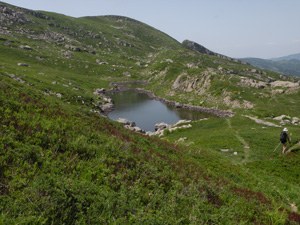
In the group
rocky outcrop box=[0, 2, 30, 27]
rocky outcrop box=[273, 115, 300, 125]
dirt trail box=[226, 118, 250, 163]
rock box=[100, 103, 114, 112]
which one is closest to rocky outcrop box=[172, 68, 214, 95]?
rock box=[100, 103, 114, 112]

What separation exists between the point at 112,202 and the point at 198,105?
251 feet

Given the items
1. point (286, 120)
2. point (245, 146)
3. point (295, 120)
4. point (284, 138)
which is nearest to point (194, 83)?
point (286, 120)

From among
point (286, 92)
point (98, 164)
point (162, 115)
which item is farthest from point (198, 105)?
point (98, 164)

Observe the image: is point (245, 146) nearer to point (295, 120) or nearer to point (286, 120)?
point (286, 120)

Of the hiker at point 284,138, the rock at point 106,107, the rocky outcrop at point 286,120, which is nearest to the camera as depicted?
the hiker at point 284,138

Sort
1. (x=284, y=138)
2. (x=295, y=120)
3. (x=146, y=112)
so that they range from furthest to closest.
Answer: (x=146, y=112) < (x=295, y=120) < (x=284, y=138)

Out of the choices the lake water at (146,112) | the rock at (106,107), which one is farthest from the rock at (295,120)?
the rock at (106,107)

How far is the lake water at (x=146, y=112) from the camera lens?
7344 centimetres

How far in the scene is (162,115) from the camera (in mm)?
79562

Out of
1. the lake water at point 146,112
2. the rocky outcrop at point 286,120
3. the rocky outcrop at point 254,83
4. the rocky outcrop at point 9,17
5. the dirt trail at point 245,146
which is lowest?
the lake water at point 146,112

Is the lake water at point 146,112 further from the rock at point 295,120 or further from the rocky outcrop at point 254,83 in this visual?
the rock at point 295,120

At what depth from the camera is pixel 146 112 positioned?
83.0 m

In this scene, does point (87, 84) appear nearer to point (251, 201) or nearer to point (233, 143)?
point (233, 143)

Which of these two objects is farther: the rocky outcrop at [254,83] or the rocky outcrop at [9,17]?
the rocky outcrop at [9,17]
